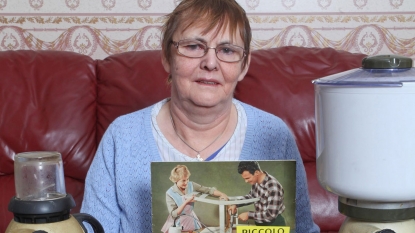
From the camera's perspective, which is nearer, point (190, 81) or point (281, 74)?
point (190, 81)

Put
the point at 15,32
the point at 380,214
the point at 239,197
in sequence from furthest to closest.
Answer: the point at 15,32 → the point at 239,197 → the point at 380,214

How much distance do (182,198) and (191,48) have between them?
0.46 m

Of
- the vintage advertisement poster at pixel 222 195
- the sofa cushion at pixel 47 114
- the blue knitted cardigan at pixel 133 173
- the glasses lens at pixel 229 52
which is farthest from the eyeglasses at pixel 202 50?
the sofa cushion at pixel 47 114

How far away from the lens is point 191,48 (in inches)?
54.9

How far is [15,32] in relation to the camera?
2291mm

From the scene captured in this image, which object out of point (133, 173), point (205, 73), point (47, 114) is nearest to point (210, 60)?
point (205, 73)

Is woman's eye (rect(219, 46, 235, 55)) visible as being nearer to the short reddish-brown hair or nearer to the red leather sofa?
the short reddish-brown hair

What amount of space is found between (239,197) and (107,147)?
1.72ft

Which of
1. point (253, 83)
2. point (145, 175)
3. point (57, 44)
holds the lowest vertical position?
point (145, 175)

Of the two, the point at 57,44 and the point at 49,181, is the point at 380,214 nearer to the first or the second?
the point at 49,181

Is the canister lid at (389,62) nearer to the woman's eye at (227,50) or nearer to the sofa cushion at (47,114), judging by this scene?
the woman's eye at (227,50)

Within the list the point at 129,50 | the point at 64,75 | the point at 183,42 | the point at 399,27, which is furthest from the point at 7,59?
the point at 399,27

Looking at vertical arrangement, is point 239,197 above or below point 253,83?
below

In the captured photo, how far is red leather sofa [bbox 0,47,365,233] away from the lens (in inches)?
77.4
